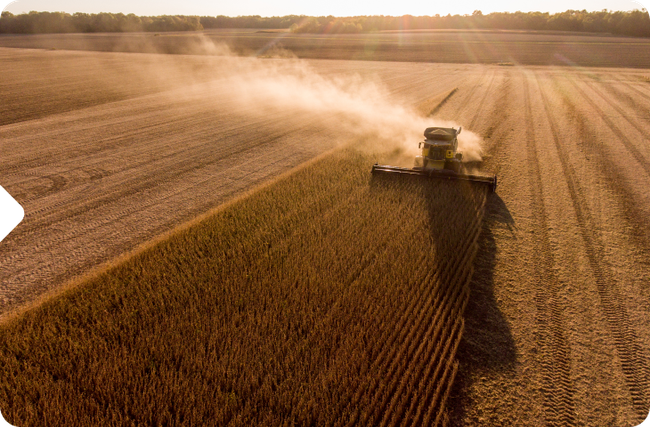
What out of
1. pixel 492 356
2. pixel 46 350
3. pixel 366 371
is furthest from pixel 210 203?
pixel 492 356

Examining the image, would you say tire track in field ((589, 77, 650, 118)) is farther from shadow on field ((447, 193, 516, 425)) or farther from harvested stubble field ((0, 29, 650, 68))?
harvested stubble field ((0, 29, 650, 68))

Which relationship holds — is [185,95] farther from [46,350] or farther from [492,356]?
[492,356]

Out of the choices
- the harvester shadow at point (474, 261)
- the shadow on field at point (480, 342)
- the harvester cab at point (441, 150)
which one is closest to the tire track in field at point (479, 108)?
the harvester cab at point (441, 150)

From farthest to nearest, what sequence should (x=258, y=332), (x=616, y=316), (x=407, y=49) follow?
(x=407, y=49)
(x=616, y=316)
(x=258, y=332)

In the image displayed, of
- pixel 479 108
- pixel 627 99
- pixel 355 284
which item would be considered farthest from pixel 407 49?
pixel 355 284

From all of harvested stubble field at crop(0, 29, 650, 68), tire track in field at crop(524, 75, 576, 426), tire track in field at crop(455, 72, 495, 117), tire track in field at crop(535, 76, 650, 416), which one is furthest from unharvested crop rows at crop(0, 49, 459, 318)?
harvested stubble field at crop(0, 29, 650, 68)

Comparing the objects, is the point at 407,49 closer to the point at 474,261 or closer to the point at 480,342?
the point at 474,261

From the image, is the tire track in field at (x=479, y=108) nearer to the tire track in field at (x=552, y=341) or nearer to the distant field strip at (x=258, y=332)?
the tire track in field at (x=552, y=341)
